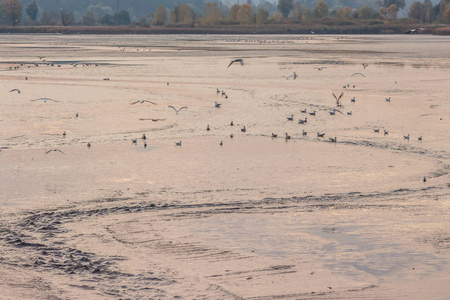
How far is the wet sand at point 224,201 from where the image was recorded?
10312 millimetres

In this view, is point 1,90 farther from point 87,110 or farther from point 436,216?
point 436,216

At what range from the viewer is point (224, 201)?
14.5 meters

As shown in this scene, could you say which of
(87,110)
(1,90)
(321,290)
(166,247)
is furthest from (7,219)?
(1,90)

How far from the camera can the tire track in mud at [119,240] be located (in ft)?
33.7

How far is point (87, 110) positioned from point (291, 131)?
30.5ft

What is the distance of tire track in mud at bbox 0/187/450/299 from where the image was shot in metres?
10.3

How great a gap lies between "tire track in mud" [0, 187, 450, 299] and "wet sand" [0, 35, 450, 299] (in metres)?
0.03

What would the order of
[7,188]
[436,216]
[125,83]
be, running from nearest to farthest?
1. [436,216]
2. [7,188]
3. [125,83]

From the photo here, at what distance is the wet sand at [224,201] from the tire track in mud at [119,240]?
0.03m

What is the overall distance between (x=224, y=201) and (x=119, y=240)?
3.22 metres

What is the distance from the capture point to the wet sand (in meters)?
10.3

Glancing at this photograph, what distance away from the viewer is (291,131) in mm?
23234

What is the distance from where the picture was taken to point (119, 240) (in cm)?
1193

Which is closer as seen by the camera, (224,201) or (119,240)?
(119,240)
